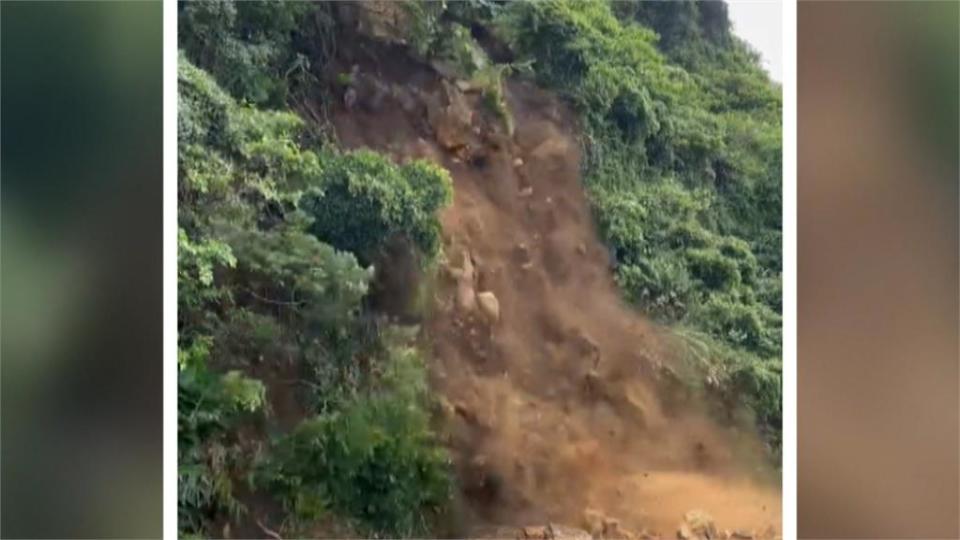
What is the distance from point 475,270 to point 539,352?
0.23 meters

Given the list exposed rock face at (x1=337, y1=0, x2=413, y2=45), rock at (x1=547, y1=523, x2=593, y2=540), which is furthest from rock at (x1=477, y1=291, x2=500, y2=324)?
exposed rock face at (x1=337, y1=0, x2=413, y2=45)

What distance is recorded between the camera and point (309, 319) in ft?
6.98

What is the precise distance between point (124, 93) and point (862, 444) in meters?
1.66

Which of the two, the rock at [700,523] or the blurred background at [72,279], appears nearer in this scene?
the blurred background at [72,279]

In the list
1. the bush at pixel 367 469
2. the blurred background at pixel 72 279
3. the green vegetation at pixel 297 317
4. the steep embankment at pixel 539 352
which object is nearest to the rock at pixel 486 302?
the steep embankment at pixel 539 352

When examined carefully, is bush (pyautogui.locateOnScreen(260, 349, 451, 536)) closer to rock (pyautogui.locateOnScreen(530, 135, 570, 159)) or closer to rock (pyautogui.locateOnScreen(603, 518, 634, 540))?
rock (pyautogui.locateOnScreen(603, 518, 634, 540))

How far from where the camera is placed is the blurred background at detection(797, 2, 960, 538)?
1.91m

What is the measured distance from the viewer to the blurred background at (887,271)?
1.91 m

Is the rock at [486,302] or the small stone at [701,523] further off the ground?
the rock at [486,302]

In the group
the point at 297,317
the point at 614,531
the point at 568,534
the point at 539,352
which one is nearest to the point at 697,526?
the point at 614,531

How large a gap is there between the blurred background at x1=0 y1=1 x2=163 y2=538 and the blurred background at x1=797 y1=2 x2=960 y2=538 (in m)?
1.40

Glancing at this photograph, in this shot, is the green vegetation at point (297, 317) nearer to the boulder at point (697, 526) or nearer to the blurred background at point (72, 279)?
the blurred background at point (72, 279)

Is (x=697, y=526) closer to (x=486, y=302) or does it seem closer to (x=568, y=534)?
(x=568, y=534)

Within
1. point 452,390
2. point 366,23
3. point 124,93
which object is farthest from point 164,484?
point 366,23
